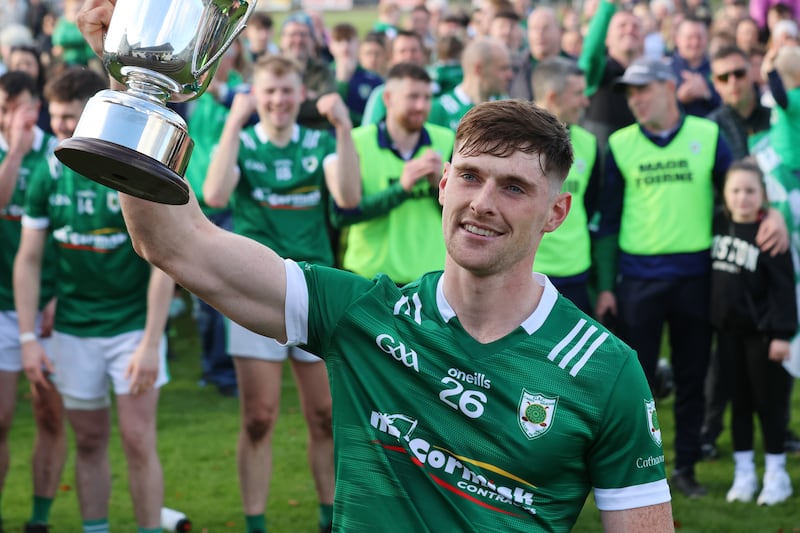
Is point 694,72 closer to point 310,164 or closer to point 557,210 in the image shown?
point 310,164

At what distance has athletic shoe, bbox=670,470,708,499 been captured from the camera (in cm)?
703

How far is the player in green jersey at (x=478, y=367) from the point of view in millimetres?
2775

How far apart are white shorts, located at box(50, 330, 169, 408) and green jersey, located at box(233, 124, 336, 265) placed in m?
0.94

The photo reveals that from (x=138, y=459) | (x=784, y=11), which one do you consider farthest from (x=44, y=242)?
(x=784, y=11)

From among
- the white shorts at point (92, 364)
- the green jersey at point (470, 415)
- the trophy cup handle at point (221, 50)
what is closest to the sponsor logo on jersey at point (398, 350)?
the green jersey at point (470, 415)

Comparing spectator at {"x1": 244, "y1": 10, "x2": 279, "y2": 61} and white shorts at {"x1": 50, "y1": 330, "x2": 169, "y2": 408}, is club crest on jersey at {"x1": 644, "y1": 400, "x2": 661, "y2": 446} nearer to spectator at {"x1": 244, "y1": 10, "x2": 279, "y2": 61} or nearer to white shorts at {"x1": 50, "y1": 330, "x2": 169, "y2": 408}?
white shorts at {"x1": 50, "y1": 330, "x2": 169, "y2": 408}

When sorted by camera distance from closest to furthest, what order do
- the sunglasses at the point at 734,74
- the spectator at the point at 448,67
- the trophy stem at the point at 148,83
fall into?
the trophy stem at the point at 148,83 → the sunglasses at the point at 734,74 → the spectator at the point at 448,67

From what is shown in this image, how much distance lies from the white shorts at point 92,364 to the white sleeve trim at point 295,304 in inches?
118

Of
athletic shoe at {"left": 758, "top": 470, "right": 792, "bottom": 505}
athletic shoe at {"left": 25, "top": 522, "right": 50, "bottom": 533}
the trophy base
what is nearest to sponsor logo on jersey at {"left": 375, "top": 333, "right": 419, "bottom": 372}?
the trophy base

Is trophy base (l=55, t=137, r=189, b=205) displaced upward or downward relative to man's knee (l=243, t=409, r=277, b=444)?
upward

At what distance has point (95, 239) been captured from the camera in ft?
18.9

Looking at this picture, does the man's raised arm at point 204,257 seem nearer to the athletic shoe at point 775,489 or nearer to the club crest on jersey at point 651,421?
the club crest on jersey at point 651,421

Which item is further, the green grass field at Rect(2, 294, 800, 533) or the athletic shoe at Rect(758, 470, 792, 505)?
the athletic shoe at Rect(758, 470, 792, 505)

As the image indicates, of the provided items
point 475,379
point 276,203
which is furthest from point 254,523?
point 475,379
